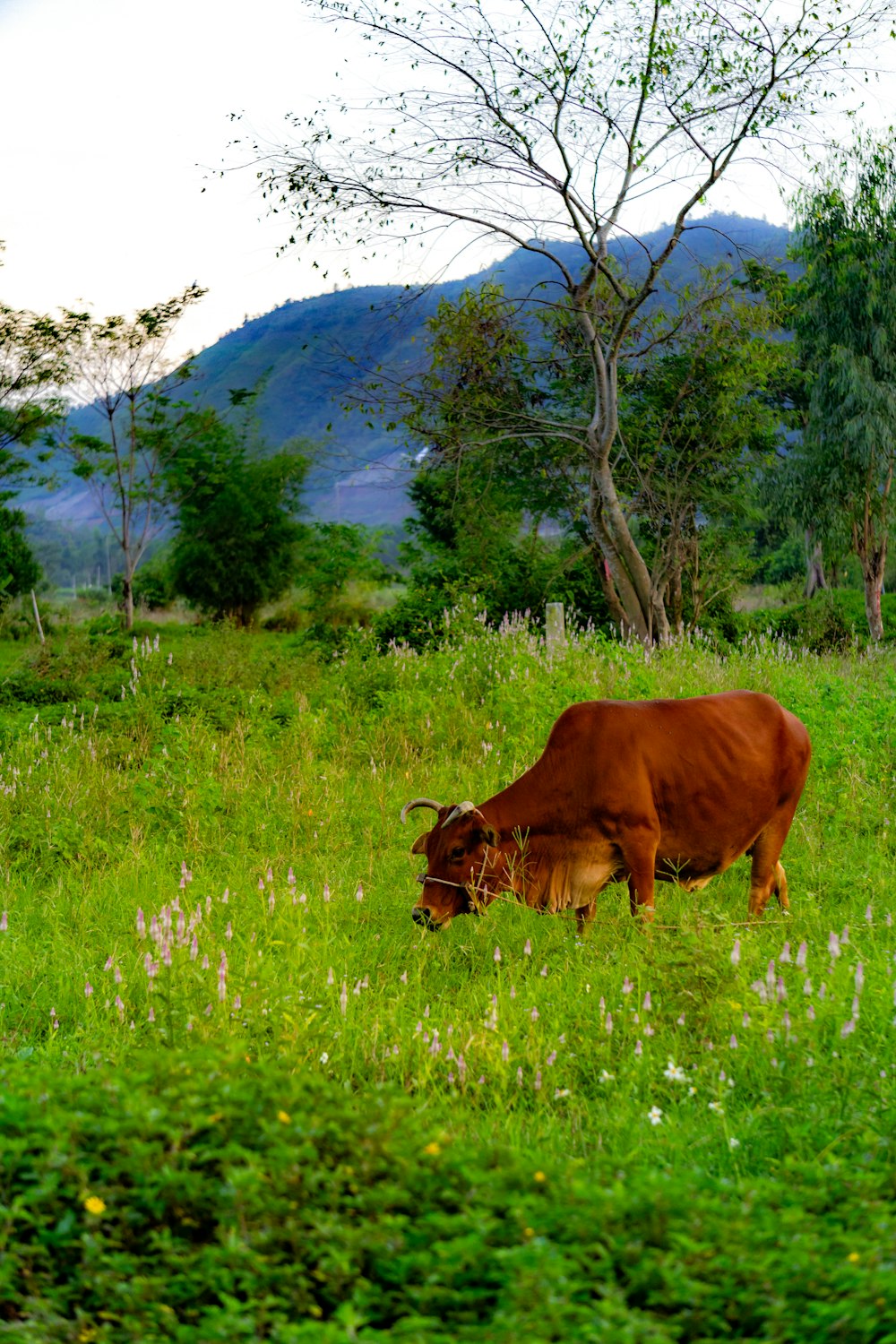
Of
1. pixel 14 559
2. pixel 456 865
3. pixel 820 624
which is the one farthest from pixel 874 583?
pixel 456 865

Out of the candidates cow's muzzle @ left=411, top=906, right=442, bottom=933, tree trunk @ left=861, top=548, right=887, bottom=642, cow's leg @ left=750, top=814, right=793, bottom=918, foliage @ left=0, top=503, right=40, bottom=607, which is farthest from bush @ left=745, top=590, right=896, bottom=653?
foliage @ left=0, top=503, right=40, bottom=607

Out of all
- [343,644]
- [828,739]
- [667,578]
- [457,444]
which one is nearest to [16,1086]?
[828,739]

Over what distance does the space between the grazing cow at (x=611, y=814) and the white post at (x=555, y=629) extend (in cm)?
618

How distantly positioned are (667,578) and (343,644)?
731 centimetres

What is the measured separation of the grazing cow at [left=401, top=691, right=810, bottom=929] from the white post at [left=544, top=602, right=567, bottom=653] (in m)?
6.18

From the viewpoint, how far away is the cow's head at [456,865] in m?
6.00

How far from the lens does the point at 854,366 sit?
28.8 metres

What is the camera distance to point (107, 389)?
113 feet

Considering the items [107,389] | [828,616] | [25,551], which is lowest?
[828,616]

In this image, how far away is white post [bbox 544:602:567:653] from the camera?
13.1m

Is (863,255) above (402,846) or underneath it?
above

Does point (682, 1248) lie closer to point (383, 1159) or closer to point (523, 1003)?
point (383, 1159)

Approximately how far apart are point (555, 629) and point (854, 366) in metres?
18.2

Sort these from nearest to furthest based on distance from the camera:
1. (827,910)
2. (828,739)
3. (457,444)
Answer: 1. (827,910)
2. (828,739)
3. (457,444)
